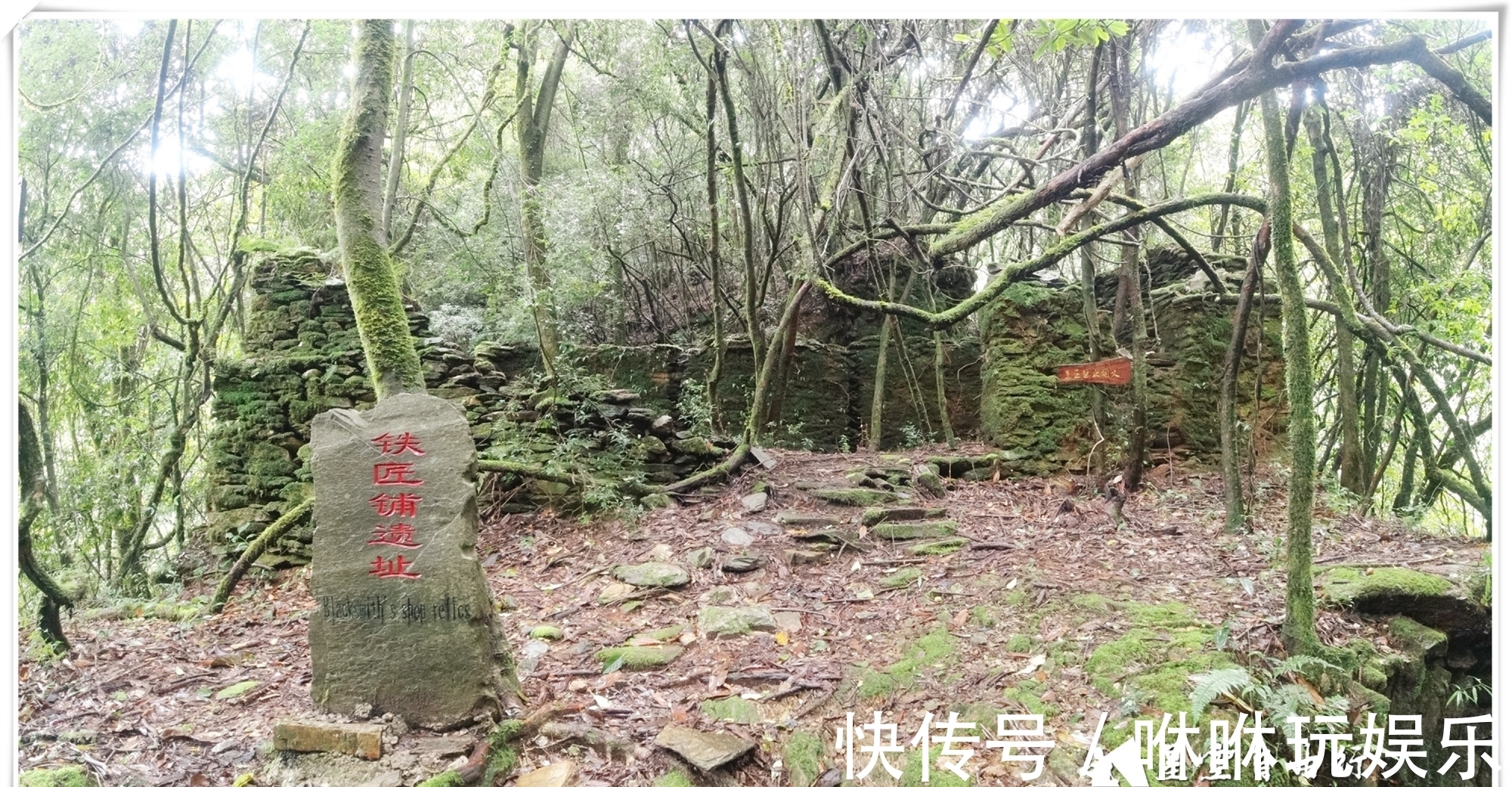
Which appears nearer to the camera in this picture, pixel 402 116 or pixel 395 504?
pixel 395 504

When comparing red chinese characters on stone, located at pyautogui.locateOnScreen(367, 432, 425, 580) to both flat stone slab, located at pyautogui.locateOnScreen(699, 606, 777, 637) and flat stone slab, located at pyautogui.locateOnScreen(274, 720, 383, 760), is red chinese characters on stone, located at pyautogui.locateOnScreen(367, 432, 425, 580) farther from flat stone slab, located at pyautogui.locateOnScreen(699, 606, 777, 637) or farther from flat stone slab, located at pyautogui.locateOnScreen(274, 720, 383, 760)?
flat stone slab, located at pyautogui.locateOnScreen(699, 606, 777, 637)

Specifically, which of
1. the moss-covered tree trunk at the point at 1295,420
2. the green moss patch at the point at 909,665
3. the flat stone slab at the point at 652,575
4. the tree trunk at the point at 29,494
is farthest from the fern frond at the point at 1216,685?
the tree trunk at the point at 29,494

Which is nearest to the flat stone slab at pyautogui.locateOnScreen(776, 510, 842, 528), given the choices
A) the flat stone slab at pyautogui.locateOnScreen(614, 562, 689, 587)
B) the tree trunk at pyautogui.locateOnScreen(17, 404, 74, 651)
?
the flat stone slab at pyautogui.locateOnScreen(614, 562, 689, 587)

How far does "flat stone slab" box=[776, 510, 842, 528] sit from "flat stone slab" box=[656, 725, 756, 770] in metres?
2.35

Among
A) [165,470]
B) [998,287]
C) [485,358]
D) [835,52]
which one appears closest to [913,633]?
[998,287]

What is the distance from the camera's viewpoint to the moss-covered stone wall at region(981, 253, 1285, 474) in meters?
6.09

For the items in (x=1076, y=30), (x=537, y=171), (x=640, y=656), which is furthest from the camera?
(x=537, y=171)

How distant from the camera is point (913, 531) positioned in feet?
15.0

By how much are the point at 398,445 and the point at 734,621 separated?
1710 millimetres

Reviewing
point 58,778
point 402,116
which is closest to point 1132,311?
point 58,778

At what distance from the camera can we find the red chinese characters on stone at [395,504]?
251 cm

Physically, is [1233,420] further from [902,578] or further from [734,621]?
[734,621]

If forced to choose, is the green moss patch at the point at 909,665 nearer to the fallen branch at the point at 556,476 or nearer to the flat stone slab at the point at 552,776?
the flat stone slab at the point at 552,776
